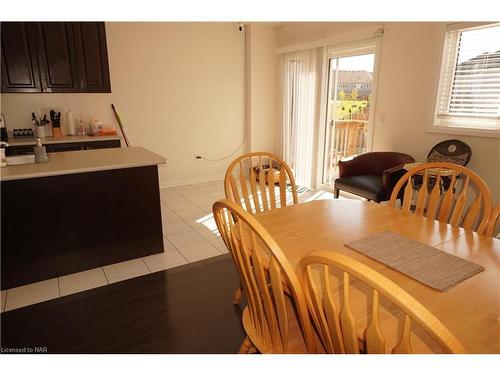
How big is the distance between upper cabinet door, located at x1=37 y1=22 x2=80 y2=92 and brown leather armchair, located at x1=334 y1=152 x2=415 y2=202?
3275 millimetres

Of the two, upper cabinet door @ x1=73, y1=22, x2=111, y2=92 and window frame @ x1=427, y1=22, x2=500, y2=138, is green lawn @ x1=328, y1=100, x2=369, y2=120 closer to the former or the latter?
window frame @ x1=427, y1=22, x2=500, y2=138

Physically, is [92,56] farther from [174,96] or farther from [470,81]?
[470,81]

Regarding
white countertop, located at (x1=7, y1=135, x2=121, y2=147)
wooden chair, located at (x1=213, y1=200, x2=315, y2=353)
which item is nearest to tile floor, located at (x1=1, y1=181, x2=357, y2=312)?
white countertop, located at (x1=7, y1=135, x2=121, y2=147)

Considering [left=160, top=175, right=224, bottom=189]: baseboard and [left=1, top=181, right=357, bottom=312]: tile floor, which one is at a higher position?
[left=160, top=175, right=224, bottom=189]: baseboard

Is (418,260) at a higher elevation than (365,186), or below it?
higher

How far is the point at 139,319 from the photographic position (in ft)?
6.45

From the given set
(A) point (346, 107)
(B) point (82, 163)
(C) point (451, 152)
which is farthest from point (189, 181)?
(C) point (451, 152)

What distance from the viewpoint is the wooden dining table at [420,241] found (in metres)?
0.86

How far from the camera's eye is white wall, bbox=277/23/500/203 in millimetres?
2951

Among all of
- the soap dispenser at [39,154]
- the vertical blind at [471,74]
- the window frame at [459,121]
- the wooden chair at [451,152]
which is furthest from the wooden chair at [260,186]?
the vertical blind at [471,74]

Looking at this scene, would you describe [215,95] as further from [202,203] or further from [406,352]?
[406,352]

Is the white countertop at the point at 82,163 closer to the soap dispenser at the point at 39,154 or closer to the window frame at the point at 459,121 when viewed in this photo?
the soap dispenser at the point at 39,154

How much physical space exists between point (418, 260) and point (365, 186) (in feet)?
7.06

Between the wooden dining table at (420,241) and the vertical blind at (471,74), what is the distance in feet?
6.66
